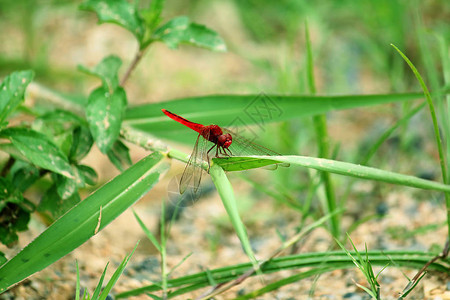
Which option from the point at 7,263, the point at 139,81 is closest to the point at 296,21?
the point at 139,81

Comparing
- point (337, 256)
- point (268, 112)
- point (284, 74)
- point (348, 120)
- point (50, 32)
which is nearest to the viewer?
point (337, 256)

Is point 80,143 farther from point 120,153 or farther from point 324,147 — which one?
point 324,147

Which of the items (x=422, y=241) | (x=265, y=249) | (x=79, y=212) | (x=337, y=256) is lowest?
(x=265, y=249)

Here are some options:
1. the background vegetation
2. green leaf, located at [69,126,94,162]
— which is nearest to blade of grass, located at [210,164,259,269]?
the background vegetation

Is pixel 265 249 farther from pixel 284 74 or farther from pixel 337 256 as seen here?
pixel 284 74

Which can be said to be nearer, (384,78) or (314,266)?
(314,266)

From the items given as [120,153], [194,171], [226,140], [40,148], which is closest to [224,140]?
[226,140]
